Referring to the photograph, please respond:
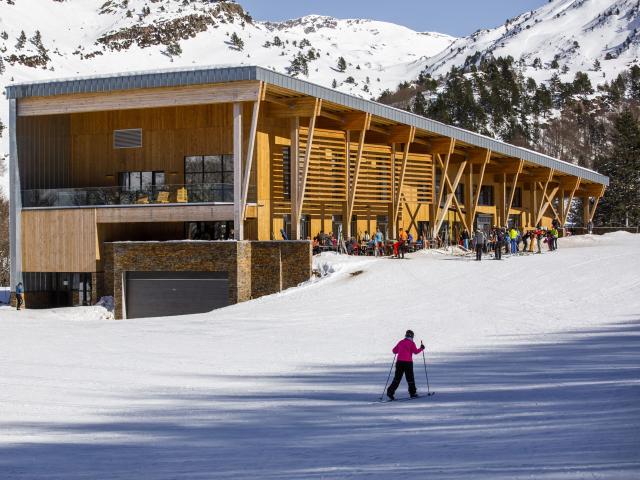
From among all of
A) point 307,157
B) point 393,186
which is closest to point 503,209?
point 393,186

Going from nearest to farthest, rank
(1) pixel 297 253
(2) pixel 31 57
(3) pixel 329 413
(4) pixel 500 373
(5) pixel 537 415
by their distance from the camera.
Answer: (5) pixel 537 415 < (3) pixel 329 413 < (4) pixel 500 373 < (1) pixel 297 253 < (2) pixel 31 57

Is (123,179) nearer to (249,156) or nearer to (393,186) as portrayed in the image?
(249,156)

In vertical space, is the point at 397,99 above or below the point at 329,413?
above

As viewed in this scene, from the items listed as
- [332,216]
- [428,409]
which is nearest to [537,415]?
[428,409]

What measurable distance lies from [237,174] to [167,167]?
435 cm

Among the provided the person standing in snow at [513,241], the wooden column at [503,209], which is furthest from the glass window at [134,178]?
the wooden column at [503,209]

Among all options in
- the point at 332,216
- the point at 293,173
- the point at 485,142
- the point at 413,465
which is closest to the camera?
the point at 413,465

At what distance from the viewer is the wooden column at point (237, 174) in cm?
2844

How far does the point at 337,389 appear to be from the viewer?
13.6 m

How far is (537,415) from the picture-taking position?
10.9 metres

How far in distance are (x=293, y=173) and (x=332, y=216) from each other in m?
6.14

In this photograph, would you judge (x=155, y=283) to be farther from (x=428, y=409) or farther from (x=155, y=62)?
(x=155, y=62)

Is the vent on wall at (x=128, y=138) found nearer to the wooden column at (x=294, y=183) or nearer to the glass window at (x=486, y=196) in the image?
the wooden column at (x=294, y=183)

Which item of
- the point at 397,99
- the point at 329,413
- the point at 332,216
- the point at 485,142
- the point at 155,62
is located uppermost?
the point at 155,62
